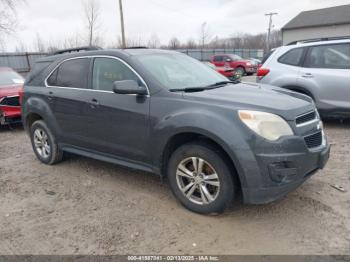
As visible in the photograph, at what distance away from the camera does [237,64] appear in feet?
77.2

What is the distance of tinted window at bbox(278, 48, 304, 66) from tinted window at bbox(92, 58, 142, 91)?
4275 mm

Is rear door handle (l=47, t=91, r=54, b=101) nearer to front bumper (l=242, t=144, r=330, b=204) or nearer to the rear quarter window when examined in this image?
the rear quarter window

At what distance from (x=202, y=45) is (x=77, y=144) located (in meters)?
53.4

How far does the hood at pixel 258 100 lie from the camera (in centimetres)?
316

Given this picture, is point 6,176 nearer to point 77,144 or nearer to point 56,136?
point 56,136

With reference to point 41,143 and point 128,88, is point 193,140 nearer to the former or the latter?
point 128,88

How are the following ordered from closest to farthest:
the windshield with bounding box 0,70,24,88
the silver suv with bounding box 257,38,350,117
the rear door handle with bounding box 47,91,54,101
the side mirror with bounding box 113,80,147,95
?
the side mirror with bounding box 113,80,147,95
the rear door handle with bounding box 47,91,54,101
the silver suv with bounding box 257,38,350,117
the windshield with bounding box 0,70,24,88

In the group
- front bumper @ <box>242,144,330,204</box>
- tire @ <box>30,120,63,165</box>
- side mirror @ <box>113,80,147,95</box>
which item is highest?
side mirror @ <box>113,80,147,95</box>

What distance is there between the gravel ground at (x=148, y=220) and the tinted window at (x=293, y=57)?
282 centimetres

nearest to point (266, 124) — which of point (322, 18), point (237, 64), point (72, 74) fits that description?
point (72, 74)

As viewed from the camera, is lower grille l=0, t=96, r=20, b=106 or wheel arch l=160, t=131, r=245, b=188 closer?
wheel arch l=160, t=131, r=245, b=188

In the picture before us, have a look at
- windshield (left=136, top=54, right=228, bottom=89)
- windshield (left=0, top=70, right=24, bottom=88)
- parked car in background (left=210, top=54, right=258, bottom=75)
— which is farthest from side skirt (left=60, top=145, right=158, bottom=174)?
parked car in background (left=210, top=54, right=258, bottom=75)

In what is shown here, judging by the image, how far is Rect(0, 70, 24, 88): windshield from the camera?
8795 mm

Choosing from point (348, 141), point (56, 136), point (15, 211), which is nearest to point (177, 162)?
point (15, 211)
